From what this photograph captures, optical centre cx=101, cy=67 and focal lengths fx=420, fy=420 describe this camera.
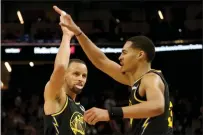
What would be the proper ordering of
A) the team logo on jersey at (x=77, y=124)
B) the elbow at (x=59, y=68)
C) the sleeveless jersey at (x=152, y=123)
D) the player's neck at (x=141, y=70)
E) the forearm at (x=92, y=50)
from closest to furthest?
the sleeveless jersey at (x=152, y=123), the player's neck at (x=141, y=70), the elbow at (x=59, y=68), the team logo on jersey at (x=77, y=124), the forearm at (x=92, y=50)

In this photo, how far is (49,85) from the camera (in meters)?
3.67

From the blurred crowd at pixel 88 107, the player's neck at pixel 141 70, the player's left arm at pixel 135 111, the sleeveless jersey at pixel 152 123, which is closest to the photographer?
the player's left arm at pixel 135 111

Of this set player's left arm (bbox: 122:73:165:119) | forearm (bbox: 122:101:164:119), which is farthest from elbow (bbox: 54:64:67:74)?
forearm (bbox: 122:101:164:119)

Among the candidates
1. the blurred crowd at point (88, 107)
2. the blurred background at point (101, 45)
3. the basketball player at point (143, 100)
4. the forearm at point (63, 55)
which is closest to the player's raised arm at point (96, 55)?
the forearm at point (63, 55)

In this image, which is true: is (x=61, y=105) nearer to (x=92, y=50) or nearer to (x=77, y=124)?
(x=77, y=124)

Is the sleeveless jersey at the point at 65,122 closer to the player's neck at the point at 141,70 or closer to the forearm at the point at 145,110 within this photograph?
the player's neck at the point at 141,70

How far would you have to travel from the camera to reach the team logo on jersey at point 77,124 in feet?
12.2

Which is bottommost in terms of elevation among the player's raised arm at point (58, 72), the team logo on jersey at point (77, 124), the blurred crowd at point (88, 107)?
the blurred crowd at point (88, 107)

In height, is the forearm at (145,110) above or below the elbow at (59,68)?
below

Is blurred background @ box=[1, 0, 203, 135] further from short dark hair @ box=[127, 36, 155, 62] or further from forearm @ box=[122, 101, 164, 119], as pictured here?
forearm @ box=[122, 101, 164, 119]

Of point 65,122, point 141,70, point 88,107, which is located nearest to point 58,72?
point 65,122

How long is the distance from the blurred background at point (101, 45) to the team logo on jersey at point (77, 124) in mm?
7059

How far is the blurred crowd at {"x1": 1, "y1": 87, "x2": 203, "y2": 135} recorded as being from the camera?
998 centimetres

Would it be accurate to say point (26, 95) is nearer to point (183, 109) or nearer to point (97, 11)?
point (97, 11)
